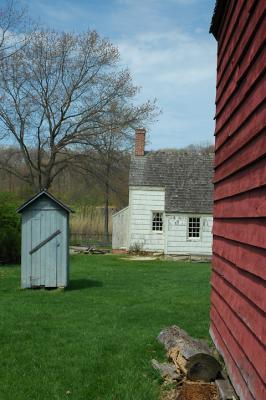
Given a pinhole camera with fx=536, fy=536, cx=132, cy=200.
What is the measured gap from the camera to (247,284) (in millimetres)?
4648

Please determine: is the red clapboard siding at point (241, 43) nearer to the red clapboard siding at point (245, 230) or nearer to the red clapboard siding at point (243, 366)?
the red clapboard siding at point (245, 230)

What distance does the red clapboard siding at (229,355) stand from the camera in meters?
4.62

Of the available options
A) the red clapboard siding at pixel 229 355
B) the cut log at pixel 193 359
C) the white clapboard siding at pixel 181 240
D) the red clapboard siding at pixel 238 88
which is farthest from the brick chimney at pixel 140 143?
the cut log at pixel 193 359

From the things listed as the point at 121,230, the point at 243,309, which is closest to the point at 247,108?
the point at 243,309

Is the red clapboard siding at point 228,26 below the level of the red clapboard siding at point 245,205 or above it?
above

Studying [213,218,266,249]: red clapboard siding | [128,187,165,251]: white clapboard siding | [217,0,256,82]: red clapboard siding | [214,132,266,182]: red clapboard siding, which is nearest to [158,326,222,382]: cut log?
[213,218,266,249]: red clapboard siding

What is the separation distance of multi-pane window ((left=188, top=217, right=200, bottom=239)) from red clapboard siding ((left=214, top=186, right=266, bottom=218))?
2240 cm

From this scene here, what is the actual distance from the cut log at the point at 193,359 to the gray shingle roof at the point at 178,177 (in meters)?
22.1

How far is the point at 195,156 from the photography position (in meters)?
32.2

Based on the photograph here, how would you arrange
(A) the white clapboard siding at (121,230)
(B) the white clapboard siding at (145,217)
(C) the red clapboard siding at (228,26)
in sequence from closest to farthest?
(C) the red clapboard siding at (228,26) < (B) the white clapboard siding at (145,217) < (A) the white clapboard siding at (121,230)

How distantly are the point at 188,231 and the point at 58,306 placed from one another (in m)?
18.2

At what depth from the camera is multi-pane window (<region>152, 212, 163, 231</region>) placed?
1182 inches

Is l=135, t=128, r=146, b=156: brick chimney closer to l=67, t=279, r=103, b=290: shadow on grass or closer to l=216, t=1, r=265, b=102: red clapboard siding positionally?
l=67, t=279, r=103, b=290: shadow on grass

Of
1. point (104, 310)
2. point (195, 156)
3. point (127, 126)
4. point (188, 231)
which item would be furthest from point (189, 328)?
point (127, 126)
